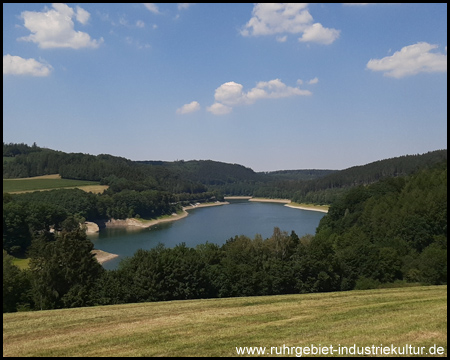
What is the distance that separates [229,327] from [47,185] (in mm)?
147121

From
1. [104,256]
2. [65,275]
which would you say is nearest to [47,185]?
[104,256]

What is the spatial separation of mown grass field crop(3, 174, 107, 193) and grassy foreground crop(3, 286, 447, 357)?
5046 inches

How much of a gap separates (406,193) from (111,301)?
158 feet

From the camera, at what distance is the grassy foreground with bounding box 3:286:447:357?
11062 millimetres

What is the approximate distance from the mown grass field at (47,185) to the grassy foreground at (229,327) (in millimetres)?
128166

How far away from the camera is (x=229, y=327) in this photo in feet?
45.1

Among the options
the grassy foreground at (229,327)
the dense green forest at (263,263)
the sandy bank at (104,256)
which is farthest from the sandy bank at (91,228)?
the grassy foreground at (229,327)

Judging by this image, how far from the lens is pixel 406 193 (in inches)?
2379

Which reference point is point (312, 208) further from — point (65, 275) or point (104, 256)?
point (65, 275)

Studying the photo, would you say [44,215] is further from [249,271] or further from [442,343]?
[442,343]

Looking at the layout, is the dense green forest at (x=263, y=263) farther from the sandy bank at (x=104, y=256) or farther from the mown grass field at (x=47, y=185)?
the mown grass field at (x=47, y=185)

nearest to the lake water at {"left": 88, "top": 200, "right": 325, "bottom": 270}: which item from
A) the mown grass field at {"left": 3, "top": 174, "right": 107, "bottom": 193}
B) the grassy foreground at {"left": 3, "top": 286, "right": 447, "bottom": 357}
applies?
the mown grass field at {"left": 3, "top": 174, "right": 107, "bottom": 193}

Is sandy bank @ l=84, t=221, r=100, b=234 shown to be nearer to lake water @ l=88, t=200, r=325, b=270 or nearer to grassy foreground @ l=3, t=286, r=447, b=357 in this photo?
lake water @ l=88, t=200, r=325, b=270

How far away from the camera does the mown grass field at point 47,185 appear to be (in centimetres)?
13640
